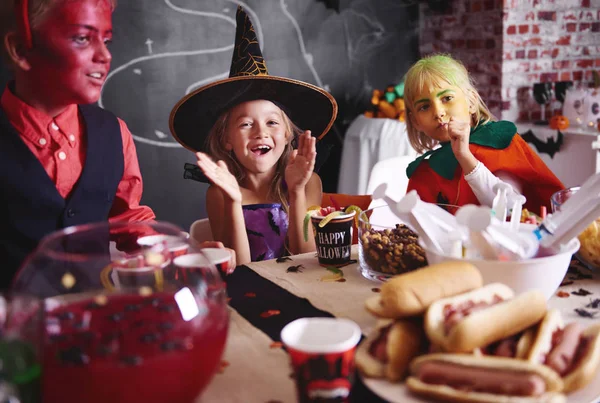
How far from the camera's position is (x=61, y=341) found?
0.56 metres

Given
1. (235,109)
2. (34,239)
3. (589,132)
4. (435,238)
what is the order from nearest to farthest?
1. (435,238)
2. (34,239)
3. (235,109)
4. (589,132)

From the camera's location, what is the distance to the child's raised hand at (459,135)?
161cm

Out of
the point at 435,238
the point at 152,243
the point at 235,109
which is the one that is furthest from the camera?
the point at 235,109

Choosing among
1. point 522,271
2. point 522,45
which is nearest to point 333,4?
point 522,45

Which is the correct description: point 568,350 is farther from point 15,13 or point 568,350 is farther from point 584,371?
point 15,13

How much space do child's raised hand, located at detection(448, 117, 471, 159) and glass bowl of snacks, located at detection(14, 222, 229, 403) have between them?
1.11 m

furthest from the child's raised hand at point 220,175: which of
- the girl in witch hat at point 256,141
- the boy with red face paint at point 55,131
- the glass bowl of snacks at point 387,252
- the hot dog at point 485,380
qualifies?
the hot dog at point 485,380

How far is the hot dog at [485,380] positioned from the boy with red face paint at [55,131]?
780 millimetres

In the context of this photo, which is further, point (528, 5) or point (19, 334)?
point (528, 5)

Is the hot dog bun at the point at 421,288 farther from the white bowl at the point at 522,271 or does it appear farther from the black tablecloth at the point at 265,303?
the black tablecloth at the point at 265,303

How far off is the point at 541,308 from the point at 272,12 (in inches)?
116

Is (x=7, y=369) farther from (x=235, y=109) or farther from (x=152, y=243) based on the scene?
(x=235, y=109)

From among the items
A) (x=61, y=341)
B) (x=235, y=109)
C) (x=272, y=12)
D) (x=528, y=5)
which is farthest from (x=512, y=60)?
(x=61, y=341)

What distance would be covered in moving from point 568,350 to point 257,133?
1202 millimetres
